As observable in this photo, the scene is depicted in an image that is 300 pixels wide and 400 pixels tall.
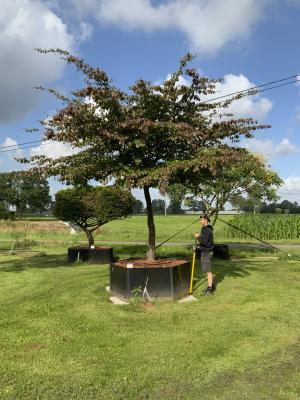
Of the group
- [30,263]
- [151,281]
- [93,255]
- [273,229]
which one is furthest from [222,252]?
[273,229]

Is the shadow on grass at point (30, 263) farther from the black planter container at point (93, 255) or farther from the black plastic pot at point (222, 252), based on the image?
the black plastic pot at point (222, 252)

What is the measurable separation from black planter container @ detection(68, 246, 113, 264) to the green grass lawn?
220 inches

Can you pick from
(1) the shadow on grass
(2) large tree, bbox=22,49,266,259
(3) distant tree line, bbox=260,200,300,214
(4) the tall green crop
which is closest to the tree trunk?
(2) large tree, bbox=22,49,266,259

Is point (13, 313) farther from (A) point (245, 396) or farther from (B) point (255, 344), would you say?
(A) point (245, 396)

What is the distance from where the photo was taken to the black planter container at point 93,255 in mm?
16266

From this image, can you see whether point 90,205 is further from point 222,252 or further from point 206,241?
point 206,241

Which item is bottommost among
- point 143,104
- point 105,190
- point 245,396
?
point 245,396

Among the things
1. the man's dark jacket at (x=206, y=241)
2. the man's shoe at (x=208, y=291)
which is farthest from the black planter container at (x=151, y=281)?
the man's dark jacket at (x=206, y=241)

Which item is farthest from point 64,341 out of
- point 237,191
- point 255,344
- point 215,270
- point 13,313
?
point 237,191

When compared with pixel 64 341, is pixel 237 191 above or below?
above

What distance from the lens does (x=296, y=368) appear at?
214 inches

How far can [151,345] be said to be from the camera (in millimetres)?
6348

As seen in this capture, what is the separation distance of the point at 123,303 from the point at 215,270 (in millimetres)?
4689

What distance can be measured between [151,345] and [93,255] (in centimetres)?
1020
